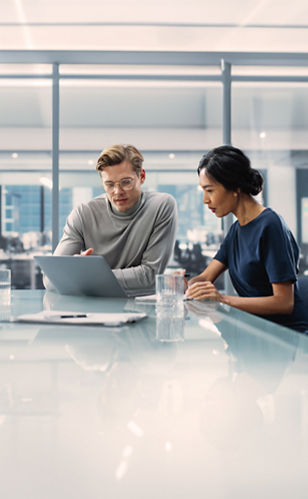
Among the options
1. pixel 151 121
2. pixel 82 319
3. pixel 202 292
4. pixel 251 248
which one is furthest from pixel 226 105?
pixel 82 319

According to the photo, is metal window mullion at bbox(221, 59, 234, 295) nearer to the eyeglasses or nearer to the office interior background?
the office interior background

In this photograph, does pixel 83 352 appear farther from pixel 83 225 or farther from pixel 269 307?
pixel 83 225

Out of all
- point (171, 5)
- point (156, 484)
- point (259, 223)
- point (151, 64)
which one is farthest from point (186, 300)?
point (151, 64)

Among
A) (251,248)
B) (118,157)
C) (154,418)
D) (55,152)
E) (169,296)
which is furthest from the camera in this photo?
(55,152)

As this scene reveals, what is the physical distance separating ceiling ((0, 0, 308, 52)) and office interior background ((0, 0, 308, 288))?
0.11 feet

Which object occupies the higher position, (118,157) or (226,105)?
(226,105)

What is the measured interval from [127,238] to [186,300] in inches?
28.3

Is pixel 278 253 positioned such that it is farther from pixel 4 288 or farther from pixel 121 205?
pixel 4 288

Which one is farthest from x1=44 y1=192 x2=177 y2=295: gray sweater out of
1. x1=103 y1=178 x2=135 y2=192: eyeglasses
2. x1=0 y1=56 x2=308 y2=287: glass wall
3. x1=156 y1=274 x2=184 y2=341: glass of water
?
x1=0 y1=56 x2=308 y2=287: glass wall

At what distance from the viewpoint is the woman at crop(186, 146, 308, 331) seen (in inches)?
71.8

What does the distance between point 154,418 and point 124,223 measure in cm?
202

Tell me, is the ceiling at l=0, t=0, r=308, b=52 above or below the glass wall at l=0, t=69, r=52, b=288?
above

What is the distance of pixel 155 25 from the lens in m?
4.56

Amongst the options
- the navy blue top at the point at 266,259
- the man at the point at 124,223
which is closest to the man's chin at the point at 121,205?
the man at the point at 124,223
